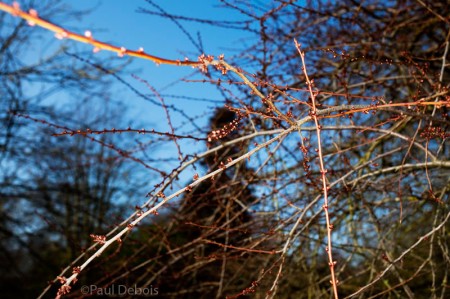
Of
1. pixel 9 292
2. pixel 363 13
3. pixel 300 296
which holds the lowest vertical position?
pixel 300 296

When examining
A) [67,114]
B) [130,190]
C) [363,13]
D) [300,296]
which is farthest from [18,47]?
[130,190]

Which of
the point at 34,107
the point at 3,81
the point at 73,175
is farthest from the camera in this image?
the point at 73,175

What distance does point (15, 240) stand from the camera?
6.50 metres

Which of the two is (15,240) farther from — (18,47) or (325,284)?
(325,284)

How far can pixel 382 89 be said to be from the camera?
13.6 feet

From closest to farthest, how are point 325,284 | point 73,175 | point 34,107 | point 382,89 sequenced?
1. point 382,89
2. point 325,284
3. point 34,107
4. point 73,175

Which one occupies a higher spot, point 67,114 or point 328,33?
point 67,114

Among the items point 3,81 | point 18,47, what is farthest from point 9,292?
point 18,47

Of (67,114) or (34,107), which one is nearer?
(34,107)

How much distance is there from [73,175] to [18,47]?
6.33m

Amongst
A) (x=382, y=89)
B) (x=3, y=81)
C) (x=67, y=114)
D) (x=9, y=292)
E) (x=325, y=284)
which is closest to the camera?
(x=382, y=89)

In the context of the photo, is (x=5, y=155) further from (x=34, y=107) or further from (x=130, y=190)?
(x=130, y=190)

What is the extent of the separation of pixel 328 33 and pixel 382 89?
965 mm

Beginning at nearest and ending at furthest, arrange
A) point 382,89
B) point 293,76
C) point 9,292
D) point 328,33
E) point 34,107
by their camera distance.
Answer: point 293,76 → point 382,89 → point 328,33 → point 34,107 → point 9,292
